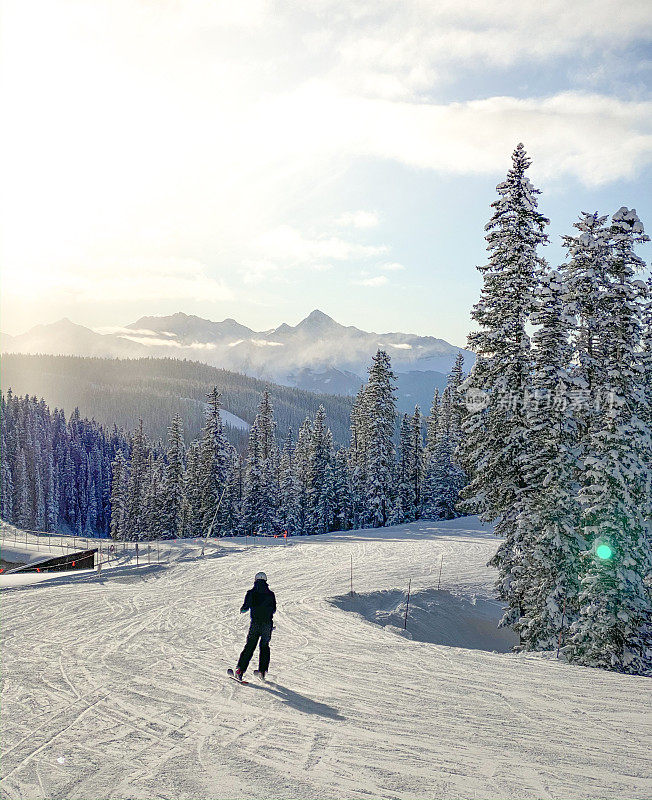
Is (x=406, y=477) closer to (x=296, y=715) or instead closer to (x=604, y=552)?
(x=604, y=552)

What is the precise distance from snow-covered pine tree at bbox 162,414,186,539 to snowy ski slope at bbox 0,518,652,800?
46.9m

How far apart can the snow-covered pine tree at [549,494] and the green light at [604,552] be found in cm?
184

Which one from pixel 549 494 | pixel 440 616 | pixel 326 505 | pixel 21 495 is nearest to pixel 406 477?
pixel 326 505

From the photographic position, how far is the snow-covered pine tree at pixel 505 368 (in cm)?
2120

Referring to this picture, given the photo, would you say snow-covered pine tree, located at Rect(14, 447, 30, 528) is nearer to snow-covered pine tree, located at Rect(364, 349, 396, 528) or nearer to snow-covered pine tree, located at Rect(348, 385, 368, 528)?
snow-covered pine tree, located at Rect(348, 385, 368, 528)

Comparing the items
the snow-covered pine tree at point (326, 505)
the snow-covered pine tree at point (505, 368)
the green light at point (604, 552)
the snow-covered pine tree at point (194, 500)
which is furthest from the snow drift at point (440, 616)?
the snow-covered pine tree at point (194, 500)

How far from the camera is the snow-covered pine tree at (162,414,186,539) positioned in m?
64.8

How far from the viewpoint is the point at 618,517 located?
17.5m

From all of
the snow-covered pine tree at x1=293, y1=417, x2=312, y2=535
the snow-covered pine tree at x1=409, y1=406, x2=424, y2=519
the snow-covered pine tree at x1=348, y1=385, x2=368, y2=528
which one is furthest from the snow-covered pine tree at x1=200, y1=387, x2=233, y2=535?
the snow-covered pine tree at x1=409, y1=406, x2=424, y2=519

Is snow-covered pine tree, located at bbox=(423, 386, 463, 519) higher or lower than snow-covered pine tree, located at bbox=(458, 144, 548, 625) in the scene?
lower

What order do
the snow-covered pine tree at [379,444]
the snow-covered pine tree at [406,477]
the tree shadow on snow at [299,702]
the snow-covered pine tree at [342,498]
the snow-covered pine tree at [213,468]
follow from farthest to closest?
the snow-covered pine tree at [406,477] → the snow-covered pine tree at [342,498] → the snow-covered pine tree at [213,468] → the snow-covered pine tree at [379,444] → the tree shadow on snow at [299,702]

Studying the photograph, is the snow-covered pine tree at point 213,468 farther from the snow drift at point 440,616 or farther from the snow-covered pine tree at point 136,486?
the snow drift at point 440,616

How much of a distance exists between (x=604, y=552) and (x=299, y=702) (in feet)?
39.4

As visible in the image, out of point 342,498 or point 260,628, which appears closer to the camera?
point 260,628
